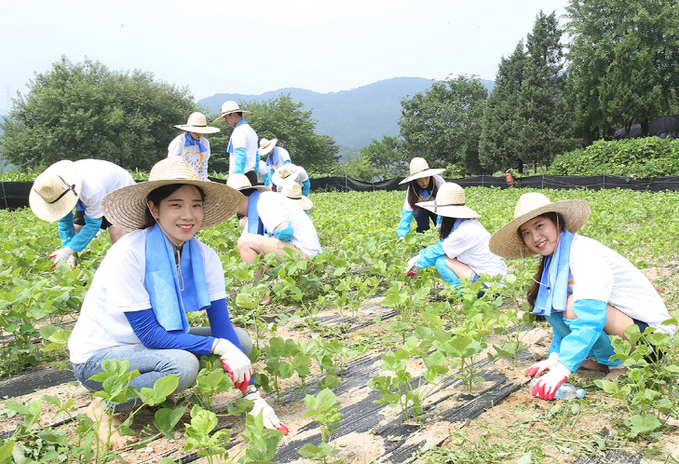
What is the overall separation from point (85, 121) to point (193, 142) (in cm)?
3034

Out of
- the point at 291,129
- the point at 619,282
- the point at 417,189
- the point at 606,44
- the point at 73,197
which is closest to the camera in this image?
the point at 619,282

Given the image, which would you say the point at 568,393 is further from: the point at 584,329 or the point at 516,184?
the point at 516,184

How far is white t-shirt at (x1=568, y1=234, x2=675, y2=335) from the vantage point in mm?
1638

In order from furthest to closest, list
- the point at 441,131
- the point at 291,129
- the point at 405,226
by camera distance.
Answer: the point at 291,129 → the point at 441,131 → the point at 405,226

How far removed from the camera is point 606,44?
82.5 feet

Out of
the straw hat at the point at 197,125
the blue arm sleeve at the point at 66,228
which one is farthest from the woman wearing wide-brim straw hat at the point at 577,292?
the straw hat at the point at 197,125

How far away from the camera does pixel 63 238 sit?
3.21m

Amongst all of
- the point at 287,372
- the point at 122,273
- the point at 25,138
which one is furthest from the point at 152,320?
the point at 25,138

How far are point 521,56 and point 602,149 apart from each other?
554 inches

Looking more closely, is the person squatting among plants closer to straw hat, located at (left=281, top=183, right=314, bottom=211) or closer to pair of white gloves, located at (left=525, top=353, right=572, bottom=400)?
straw hat, located at (left=281, top=183, right=314, bottom=211)

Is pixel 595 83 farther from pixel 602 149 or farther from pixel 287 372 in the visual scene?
pixel 287 372

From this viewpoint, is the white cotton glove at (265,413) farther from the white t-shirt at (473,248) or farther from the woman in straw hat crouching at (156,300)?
the white t-shirt at (473,248)

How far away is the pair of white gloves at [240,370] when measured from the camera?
1.47 m

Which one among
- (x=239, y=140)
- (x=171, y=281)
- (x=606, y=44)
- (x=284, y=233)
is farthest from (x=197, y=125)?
(x=606, y=44)
